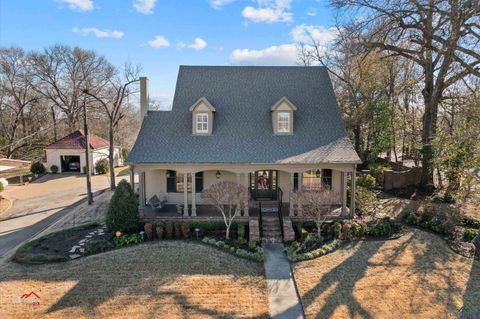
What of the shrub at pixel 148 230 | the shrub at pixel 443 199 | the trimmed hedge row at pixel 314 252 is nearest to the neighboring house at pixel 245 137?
the shrub at pixel 148 230

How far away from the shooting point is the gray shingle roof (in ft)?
57.1

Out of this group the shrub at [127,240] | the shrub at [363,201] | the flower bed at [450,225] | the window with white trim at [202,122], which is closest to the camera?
the shrub at [127,240]

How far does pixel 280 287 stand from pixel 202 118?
10710mm

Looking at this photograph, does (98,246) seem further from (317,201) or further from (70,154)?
(70,154)

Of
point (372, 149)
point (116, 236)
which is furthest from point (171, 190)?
point (372, 149)

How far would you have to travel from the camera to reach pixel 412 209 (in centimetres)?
1889

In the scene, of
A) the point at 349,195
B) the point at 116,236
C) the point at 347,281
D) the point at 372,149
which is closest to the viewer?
the point at 347,281

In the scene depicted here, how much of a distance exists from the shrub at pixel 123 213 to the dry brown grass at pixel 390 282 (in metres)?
8.12

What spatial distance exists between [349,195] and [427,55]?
11.1 m

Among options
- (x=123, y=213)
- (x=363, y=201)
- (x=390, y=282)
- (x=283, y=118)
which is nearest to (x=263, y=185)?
(x=283, y=118)

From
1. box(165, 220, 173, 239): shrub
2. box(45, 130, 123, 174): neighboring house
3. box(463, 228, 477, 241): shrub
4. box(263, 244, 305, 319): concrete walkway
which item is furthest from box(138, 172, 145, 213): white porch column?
box(45, 130, 123, 174): neighboring house

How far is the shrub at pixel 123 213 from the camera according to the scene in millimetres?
15414

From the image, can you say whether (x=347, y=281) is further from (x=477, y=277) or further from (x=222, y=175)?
(x=222, y=175)

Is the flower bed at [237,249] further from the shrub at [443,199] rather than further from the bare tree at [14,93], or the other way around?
the bare tree at [14,93]
